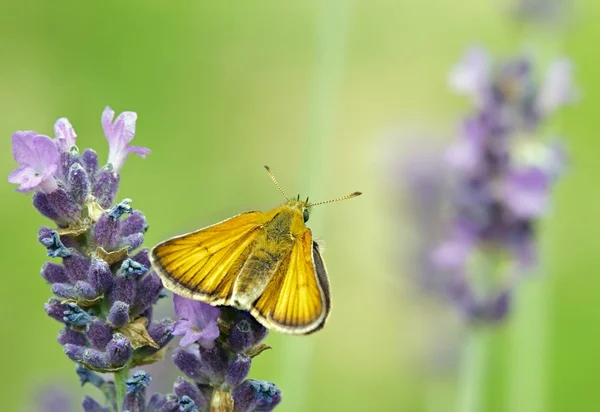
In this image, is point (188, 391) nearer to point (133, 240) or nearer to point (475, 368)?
point (133, 240)

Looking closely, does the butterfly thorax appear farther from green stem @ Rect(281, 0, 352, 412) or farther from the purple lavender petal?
green stem @ Rect(281, 0, 352, 412)

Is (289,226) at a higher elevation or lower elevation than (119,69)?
lower

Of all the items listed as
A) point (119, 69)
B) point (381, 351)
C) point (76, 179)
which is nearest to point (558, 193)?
point (381, 351)

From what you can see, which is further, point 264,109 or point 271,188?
point 264,109

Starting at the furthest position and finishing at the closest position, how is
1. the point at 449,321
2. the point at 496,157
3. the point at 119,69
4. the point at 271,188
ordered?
the point at 119,69, the point at 271,188, the point at 449,321, the point at 496,157

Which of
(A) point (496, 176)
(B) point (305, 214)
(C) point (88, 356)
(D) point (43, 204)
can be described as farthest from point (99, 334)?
(A) point (496, 176)

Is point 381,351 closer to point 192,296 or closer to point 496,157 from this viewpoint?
point 496,157
